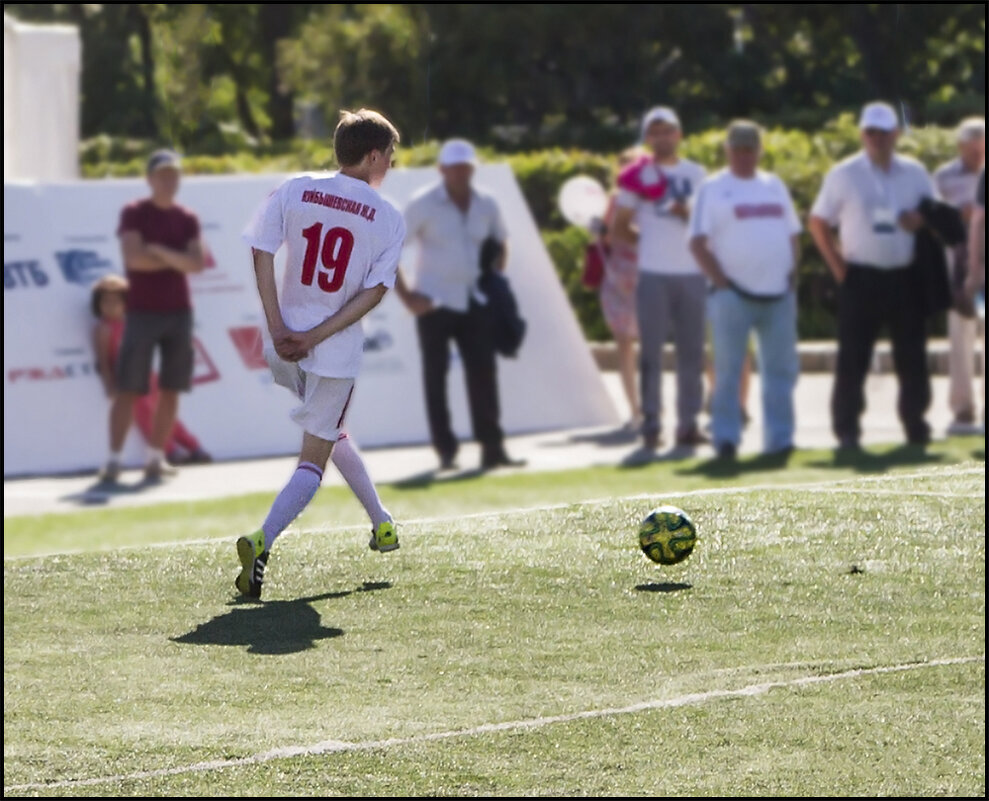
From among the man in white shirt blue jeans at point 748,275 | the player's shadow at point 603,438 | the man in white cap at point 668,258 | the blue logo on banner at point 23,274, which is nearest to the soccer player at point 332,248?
the man in white shirt blue jeans at point 748,275

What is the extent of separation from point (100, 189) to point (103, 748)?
960 centimetres

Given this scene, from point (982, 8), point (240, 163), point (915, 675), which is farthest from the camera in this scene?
point (982, 8)

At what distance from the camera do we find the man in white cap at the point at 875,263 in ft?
41.6

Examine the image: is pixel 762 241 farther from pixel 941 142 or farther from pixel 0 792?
pixel 941 142

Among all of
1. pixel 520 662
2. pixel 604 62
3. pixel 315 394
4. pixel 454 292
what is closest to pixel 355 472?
pixel 315 394

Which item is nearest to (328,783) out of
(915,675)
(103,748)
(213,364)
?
(103,748)

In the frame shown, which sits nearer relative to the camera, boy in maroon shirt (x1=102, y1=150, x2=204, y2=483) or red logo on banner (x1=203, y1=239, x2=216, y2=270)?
boy in maroon shirt (x1=102, y1=150, x2=204, y2=483)

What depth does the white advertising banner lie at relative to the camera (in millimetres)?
14242

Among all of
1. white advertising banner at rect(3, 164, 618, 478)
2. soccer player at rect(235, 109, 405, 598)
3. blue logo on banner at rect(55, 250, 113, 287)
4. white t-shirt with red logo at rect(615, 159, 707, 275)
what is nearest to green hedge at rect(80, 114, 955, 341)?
white advertising banner at rect(3, 164, 618, 478)

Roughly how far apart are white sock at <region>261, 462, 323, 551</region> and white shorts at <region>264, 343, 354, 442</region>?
0.17 metres

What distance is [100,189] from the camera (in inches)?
578

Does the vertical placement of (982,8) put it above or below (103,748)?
above

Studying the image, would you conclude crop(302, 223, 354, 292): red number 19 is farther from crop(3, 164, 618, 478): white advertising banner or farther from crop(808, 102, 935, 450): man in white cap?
crop(3, 164, 618, 478): white advertising banner

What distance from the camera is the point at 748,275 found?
40.9ft
